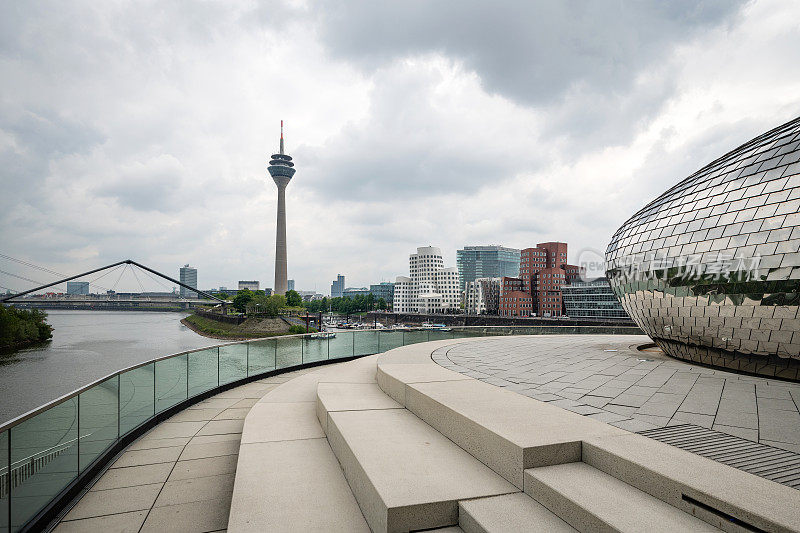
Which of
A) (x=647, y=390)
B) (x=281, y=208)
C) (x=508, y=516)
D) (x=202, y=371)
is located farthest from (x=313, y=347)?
(x=281, y=208)

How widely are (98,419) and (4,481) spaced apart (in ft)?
7.11

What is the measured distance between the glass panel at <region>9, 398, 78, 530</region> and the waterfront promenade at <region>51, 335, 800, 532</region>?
1.36 ft

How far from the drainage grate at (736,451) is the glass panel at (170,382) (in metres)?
8.05

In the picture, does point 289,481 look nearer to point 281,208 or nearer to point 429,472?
point 429,472

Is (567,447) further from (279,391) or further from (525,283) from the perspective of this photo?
(525,283)

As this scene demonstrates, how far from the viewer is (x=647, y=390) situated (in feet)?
23.2

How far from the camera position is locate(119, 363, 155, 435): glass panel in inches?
263

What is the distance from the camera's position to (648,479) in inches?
143

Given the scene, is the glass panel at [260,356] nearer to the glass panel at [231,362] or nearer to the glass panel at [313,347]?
the glass panel at [231,362]

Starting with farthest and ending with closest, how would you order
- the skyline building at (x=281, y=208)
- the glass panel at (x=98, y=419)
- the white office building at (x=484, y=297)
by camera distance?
the skyline building at (x=281, y=208), the white office building at (x=484, y=297), the glass panel at (x=98, y=419)

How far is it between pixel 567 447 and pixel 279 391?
22.1 ft

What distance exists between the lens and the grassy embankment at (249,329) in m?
79.2

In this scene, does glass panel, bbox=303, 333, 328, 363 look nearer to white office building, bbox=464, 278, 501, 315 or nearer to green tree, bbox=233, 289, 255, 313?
green tree, bbox=233, 289, 255, 313

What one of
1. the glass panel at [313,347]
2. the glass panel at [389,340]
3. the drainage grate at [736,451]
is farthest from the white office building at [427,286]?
the drainage grate at [736,451]
